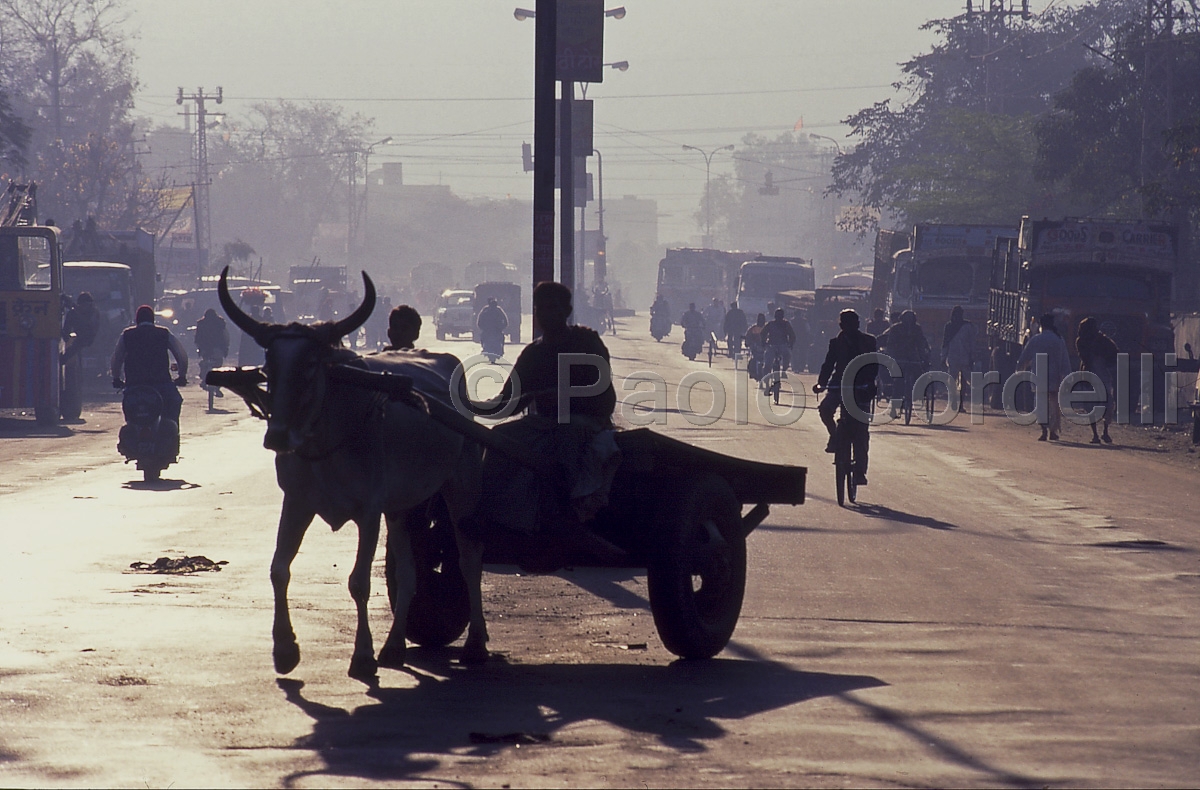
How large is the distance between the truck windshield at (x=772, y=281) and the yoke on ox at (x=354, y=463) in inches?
1879

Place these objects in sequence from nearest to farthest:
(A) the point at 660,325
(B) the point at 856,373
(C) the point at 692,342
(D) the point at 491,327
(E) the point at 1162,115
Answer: (B) the point at 856,373 < (E) the point at 1162,115 < (D) the point at 491,327 < (C) the point at 692,342 < (A) the point at 660,325

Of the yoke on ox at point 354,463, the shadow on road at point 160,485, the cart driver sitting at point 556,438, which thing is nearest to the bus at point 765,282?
the shadow on road at point 160,485

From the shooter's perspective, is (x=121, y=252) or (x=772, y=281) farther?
(x=772, y=281)

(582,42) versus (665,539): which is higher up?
(582,42)

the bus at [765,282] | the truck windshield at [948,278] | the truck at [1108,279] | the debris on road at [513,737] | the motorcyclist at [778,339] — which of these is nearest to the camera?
the debris on road at [513,737]

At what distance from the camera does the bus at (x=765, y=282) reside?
5491cm

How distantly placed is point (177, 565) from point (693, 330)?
4098 centimetres

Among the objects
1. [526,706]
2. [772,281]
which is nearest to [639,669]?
[526,706]

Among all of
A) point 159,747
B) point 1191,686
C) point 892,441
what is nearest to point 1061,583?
point 1191,686

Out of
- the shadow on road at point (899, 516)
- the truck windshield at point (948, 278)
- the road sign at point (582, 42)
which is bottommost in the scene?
the shadow on road at point (899, 516)

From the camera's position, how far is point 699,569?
25.9 feet

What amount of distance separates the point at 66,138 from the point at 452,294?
27.1 meters

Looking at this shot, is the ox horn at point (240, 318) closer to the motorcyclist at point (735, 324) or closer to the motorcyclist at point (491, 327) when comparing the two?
the motorcyclist at point (491, 327)

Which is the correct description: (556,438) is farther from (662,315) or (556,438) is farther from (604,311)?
(604,311)
